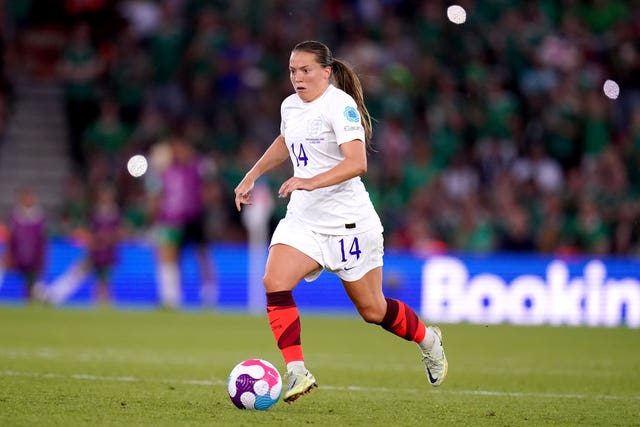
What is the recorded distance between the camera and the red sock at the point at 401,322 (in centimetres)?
746

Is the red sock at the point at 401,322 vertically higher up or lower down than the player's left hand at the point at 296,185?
lower down

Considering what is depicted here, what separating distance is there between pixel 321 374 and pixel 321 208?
2.52 metres

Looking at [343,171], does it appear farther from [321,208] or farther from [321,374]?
[321,374]

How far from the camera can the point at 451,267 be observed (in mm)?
16781

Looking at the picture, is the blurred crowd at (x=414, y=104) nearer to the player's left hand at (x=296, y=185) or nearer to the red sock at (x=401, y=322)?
the red sock at (x=401, y=322)

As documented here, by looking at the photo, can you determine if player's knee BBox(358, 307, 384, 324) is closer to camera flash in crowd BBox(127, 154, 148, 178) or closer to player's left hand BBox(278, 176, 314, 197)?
player's left hand BBox(278, 176, 314, 197)

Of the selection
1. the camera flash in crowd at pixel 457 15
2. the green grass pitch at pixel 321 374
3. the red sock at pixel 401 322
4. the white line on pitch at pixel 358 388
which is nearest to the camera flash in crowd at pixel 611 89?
the camera flash in crowd at pixel 457 15

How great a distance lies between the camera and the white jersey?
7.10 meters

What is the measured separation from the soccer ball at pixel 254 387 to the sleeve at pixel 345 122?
4.66 ft

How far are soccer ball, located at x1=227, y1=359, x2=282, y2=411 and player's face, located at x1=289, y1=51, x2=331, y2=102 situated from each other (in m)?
1.67

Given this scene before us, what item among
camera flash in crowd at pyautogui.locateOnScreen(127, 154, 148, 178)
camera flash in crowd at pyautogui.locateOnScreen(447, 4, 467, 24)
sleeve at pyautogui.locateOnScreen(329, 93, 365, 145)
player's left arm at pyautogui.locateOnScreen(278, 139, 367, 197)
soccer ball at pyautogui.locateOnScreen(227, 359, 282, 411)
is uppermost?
camera flash in crowd at pyautogui.locateOnScreen(447, 4, 467, 24)

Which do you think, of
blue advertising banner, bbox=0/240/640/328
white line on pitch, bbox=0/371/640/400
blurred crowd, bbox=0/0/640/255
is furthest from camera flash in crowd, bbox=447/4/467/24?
white line on pitch, bbox=0/371/640/400

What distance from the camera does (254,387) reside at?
268 inches

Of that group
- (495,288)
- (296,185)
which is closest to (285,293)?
(296,185)
